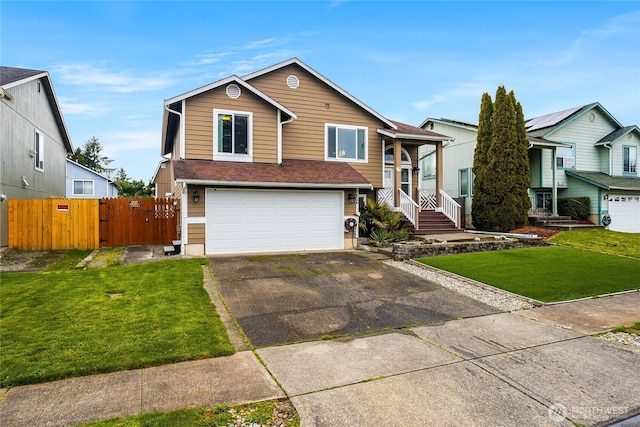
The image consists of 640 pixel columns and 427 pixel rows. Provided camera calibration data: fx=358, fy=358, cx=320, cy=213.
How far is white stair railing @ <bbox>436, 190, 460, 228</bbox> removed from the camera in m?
16.1

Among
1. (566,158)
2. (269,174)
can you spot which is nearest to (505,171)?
(566,158)

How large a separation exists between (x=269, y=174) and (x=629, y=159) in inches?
897

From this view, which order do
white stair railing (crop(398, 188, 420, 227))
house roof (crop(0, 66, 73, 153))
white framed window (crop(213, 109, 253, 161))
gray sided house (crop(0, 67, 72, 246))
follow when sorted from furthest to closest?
white stair railing (crop(398, 188, 420, 227)) < white framed window (crop(213, 109, 253, 161)) < house roof (crop(0, 66, 73, 153)) < gray sided house (crop(0, 67, 72, 246))

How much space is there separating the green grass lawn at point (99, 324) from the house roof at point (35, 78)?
7984mm

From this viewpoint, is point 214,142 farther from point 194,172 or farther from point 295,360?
point 295,360

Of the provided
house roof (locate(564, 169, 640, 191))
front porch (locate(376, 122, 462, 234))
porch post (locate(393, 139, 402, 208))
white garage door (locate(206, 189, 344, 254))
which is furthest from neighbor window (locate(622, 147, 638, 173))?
white garage door (locate(206, 189, 344, 254))

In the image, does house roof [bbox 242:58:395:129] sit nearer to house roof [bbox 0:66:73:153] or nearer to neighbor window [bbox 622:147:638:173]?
house roof [bbox 0:66:73:153]

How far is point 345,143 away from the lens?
15.6 m

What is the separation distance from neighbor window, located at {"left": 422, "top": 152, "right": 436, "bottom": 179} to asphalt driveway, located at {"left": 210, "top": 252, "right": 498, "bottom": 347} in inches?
526

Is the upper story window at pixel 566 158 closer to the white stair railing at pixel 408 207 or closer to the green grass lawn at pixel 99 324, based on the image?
the white stair railing at pixel 408 207

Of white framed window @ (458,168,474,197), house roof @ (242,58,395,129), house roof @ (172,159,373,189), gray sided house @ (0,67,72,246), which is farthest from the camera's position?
white framed window @ (458,168,474,197)

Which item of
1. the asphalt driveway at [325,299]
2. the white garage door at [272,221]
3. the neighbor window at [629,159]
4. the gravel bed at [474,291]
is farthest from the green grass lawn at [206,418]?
the neighbor window at [629,159]

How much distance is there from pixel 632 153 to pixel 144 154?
43.1 meters

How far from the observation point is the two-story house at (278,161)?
11.9 metres
